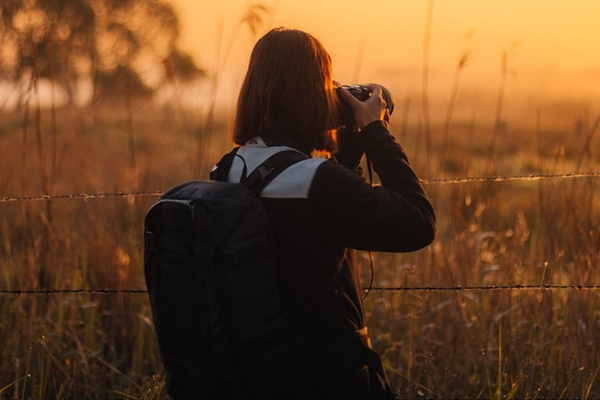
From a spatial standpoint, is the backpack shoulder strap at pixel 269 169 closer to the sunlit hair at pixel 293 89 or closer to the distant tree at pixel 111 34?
the sunlit hair at pixel 293 89

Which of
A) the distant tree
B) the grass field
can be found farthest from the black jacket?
the distant tree

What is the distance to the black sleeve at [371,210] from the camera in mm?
2246

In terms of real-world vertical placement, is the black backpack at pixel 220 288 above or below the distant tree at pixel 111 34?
below

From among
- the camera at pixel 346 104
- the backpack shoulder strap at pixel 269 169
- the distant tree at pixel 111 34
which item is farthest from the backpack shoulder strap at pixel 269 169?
the distant tree at pixel 111 34

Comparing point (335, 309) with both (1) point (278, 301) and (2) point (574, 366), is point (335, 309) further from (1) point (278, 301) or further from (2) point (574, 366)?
(2) point (574, 366)

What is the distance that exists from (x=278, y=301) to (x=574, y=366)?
1864mm

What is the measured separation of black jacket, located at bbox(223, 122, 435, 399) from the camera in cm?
225

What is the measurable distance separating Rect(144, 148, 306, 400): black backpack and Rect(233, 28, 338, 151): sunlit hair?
9cm

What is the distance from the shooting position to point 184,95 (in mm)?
5402

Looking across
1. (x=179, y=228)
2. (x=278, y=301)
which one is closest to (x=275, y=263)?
(x=278, y=301)

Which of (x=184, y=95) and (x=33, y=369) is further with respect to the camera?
(x=184, y=95)

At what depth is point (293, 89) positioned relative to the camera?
2.38 m

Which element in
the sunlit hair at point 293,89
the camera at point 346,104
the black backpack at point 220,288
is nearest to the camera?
the black backpack at point 220,288

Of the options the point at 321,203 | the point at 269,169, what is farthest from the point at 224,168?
the point at 321,203
